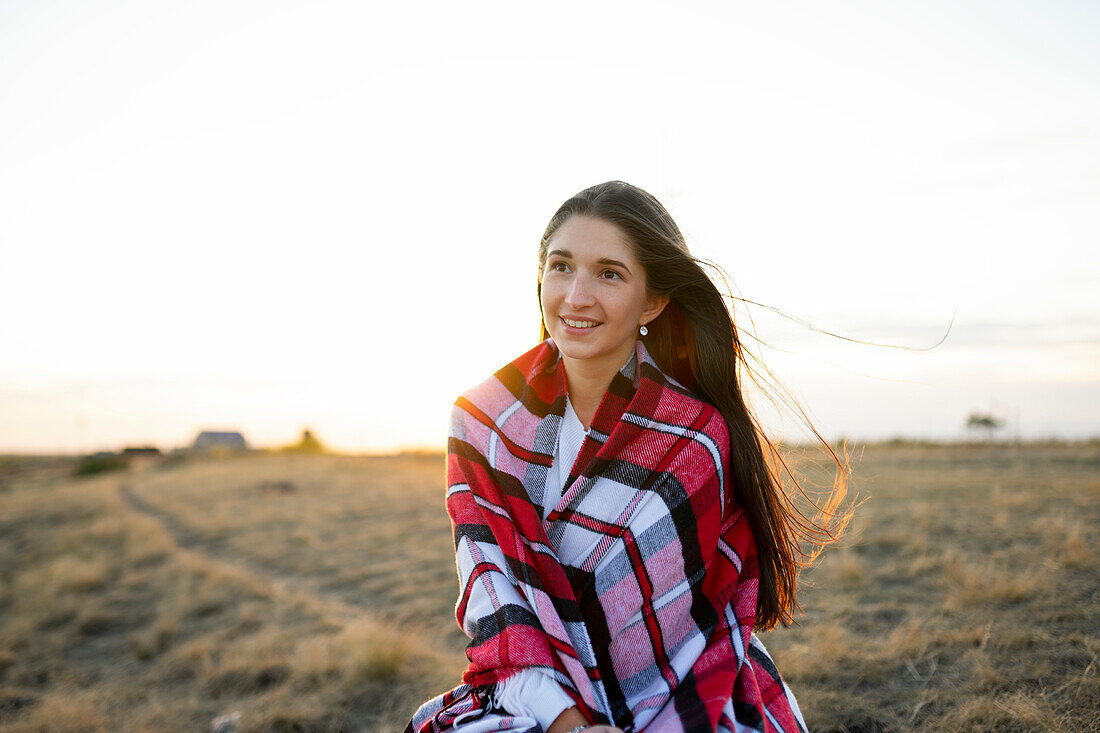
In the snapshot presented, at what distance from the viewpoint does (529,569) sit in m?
2.00

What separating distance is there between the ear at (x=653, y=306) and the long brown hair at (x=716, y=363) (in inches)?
1.1

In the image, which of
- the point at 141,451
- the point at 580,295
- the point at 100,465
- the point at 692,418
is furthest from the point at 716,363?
the point at 141,451

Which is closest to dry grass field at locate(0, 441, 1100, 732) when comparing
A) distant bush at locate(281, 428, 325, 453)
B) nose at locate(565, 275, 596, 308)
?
nose at locate(565, 275, 596, 308)

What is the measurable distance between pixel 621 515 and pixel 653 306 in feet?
2.57

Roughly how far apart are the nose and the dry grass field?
2.12m

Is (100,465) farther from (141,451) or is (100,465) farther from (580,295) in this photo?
(580,295)

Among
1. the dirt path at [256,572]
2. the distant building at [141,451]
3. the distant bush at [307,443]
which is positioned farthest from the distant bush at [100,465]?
the dirt path at [256,572]

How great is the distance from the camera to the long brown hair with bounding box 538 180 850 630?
7.17 ft

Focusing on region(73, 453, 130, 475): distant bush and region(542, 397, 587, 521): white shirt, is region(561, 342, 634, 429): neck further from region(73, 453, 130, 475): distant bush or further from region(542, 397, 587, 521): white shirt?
region(73, 453, 130, 475): distant bush

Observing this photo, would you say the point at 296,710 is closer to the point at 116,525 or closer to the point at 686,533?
the point at 686,533

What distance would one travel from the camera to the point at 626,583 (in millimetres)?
1999

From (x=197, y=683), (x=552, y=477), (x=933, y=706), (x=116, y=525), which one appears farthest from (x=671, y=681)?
(x=116, y=525)

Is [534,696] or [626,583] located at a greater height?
[626,583]

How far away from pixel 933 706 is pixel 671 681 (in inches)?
60.9
